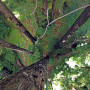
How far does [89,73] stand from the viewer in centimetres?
243

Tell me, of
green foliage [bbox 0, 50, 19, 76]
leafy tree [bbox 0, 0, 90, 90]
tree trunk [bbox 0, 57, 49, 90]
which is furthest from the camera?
green foliage [bbox 0, 50, 19, 76]

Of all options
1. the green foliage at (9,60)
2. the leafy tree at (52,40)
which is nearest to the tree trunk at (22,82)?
the leafy tree at (52,40)

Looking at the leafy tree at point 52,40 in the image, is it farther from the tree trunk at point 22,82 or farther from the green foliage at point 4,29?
the tree trunk at point 22,82

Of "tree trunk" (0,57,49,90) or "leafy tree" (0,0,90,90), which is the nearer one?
"tree trunk" (0,57,49,90)

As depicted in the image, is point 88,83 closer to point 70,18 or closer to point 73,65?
point 73,65

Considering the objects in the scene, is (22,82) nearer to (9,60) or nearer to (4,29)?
(9,60)

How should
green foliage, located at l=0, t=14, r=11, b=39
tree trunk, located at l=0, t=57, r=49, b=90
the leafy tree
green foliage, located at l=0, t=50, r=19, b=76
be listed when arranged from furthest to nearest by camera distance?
green foliage, located at l=0, t=50, r=19, b=76
green foliage, located at l=0, t=14, r=11, b=39
the leafy tree
tree trunk, located at l=0, t=57, r=49, b=90

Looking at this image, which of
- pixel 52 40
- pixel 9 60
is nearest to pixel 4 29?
pixel 9 60

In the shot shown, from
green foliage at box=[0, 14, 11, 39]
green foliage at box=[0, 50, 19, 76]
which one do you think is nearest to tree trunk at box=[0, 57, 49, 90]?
green foliage at box=[0, 50, 19, 76]

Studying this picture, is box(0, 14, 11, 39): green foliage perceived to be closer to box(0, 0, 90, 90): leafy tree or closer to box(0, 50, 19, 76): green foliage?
box(0, 0, 90, 90): leafy tree

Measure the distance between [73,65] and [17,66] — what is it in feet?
13.8

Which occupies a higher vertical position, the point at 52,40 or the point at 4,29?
the point at 4,29

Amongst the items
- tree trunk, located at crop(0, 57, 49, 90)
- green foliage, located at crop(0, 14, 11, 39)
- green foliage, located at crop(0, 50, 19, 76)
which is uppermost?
green foliage, located at crop(0, 14, 11, 39)

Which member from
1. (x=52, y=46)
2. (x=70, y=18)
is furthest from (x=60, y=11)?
(x=52, y=46)
